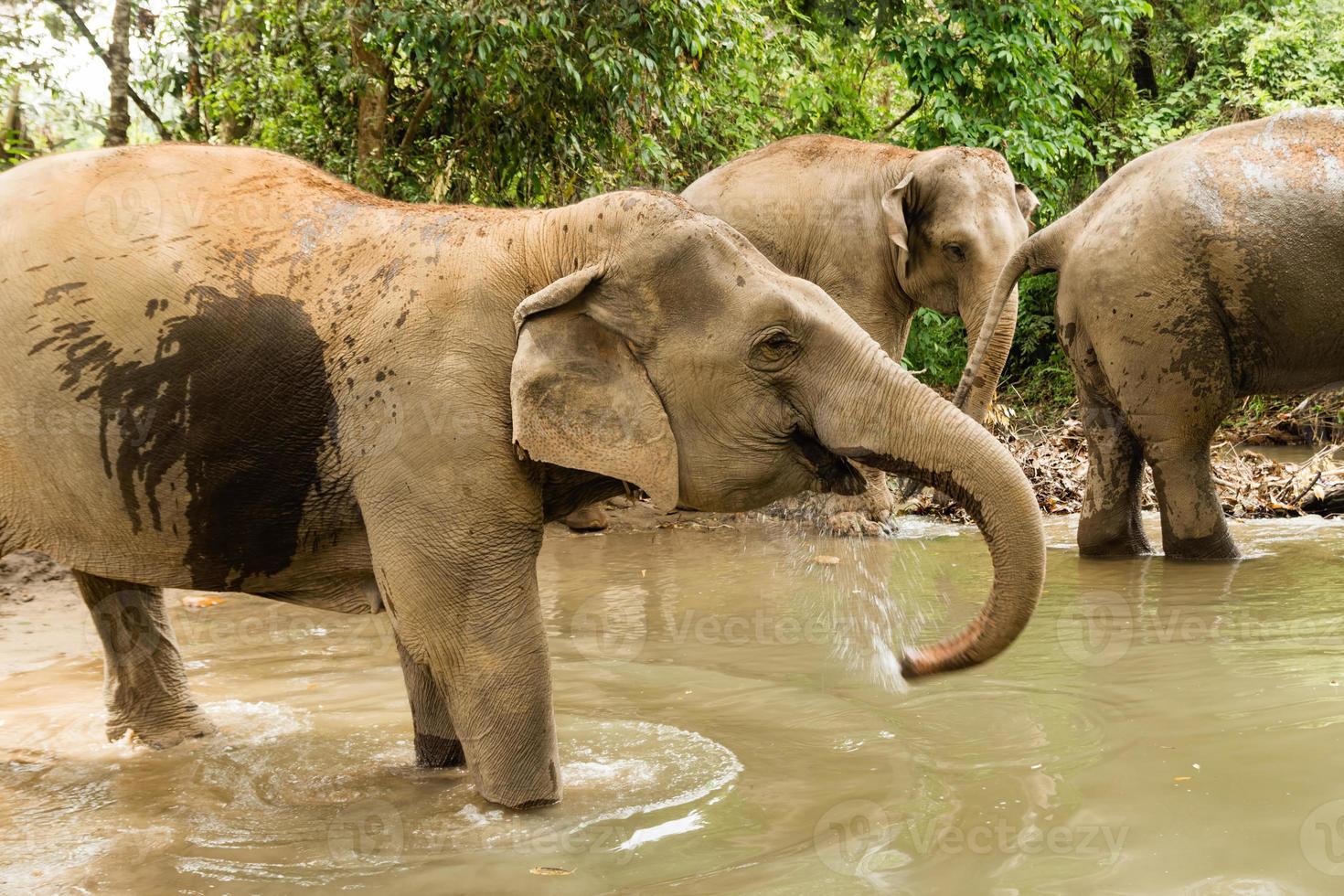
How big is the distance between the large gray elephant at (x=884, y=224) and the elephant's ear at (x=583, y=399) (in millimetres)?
4703

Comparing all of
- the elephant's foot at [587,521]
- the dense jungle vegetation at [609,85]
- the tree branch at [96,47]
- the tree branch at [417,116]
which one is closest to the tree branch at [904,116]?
the dense jungle vegetation at [609,85]

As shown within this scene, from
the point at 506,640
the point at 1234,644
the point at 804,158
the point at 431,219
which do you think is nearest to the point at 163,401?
the point at 431,219

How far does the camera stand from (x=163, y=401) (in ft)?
11.3

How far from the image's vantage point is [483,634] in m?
3.37

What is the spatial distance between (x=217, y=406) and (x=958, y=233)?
212 inches

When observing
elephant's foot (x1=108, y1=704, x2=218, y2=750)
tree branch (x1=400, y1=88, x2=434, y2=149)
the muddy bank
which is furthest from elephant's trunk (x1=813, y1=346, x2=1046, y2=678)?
tree branch (x1=400, y1=88, x2=434, y2=149)

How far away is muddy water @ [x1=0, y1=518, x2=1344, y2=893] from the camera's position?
3.07 m

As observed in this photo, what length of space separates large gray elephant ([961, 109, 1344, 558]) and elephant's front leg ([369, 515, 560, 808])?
12.6 feet

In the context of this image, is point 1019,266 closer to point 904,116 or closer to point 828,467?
point 828,467

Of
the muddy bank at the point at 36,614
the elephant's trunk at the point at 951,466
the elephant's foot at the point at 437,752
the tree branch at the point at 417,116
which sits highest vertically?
the tree branch at the point at 417,116

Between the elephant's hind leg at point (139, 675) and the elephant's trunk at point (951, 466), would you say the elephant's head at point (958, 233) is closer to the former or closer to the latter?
the elephant's trunk at point (951, 466)

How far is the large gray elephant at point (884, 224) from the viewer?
795 centimetres

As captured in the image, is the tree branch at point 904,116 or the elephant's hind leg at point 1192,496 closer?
the elephant's hind leg at point 1192,496

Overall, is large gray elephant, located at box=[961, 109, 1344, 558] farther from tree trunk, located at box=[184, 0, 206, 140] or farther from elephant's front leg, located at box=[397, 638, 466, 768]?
tree trunk, located at box=[184, 0, 206, 140]
